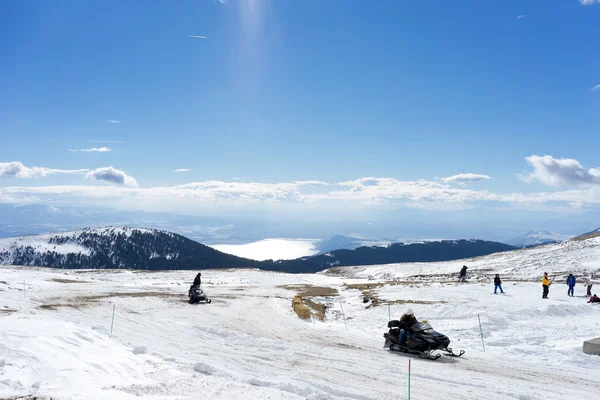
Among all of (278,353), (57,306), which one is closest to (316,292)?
(57,306)

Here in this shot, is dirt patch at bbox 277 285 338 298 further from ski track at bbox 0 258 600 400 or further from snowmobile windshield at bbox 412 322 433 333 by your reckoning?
snowmobile windshield at bbox 412 322 433 333

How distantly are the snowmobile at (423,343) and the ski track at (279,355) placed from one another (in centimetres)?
65

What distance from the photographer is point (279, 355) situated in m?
14.5

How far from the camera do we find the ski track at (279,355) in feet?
31.0

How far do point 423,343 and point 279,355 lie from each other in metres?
5.63

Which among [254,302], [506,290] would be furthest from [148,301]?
[506,290]

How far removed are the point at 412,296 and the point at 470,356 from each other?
718 inches

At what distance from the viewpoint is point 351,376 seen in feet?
39.3

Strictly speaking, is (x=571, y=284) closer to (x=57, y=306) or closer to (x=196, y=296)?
(x=196, y=296)

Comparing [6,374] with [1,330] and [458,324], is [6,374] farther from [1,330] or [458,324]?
[458,324]

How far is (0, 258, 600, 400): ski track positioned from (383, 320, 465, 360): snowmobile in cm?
65

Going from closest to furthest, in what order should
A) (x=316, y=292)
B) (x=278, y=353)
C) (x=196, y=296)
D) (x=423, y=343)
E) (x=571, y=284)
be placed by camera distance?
(x=278, y=353), (x=423, y=343), (x=196, y=296), (x=571, y=284), (x=316, y=292)

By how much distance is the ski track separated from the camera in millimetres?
9461

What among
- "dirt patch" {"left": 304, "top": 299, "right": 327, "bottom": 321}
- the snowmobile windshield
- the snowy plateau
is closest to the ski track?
the snowy plateau
